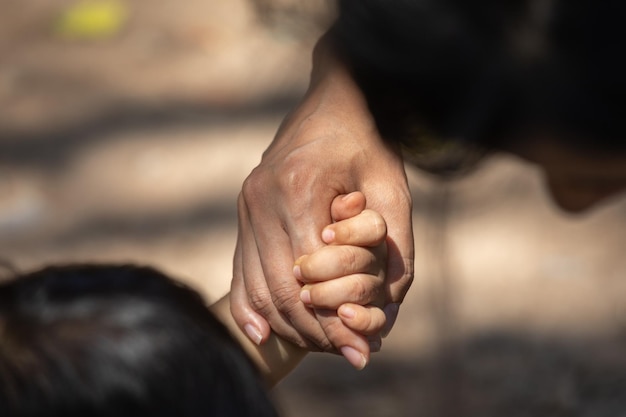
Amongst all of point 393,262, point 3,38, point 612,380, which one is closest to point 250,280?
point 393,262

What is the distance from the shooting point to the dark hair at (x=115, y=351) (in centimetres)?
79

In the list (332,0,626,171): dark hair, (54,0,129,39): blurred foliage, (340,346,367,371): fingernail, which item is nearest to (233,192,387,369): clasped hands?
(340,346,367,371): fingernail

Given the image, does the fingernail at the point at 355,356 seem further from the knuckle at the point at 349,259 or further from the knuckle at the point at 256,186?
the knuckle at the point at 256,186

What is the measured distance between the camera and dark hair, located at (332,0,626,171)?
2.68 ft

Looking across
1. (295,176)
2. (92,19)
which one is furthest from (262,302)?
(92,19)

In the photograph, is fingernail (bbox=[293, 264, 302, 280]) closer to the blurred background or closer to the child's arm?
the child's arm

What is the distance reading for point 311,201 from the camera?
3.61 ft

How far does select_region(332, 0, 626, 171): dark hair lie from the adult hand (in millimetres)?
214

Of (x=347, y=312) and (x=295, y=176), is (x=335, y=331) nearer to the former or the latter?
(x=347, y=312)

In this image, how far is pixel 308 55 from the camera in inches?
49.5

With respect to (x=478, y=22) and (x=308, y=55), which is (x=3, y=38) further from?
(x=478, y=22)

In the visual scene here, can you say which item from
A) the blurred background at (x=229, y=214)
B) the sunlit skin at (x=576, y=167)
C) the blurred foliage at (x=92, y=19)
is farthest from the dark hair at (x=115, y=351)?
the blurred foliage at (x=92, y=19)

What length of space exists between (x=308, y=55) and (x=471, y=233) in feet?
3.29

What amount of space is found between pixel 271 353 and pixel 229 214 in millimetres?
1173
